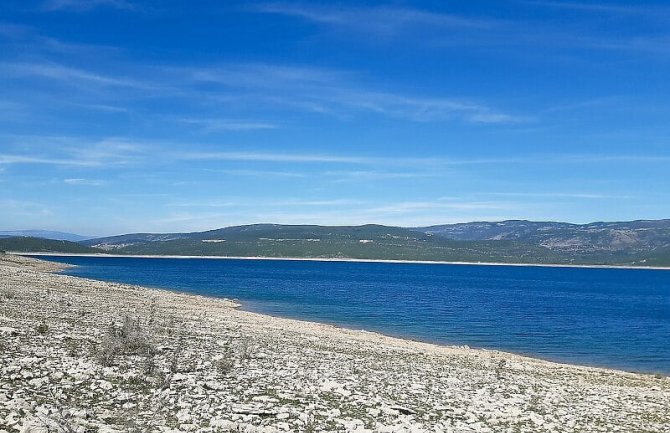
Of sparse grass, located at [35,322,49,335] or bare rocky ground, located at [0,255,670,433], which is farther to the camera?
sparse grass, located at [35,322,49,335]

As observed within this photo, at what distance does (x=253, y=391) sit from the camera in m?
18.7

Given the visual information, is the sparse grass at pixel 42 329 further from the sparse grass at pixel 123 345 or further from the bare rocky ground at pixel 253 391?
the sparse grass at pixel 123 345

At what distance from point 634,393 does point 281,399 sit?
17525mm

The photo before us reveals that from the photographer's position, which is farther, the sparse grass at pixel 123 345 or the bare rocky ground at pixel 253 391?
the sparse grass at pixel 123 345

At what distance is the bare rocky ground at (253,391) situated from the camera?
1541 cm

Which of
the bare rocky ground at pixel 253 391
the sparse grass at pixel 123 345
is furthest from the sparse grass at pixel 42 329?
the sparse grass at pixel 123 345

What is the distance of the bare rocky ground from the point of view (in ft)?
50.6

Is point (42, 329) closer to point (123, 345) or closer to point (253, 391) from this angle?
point (123, 345)

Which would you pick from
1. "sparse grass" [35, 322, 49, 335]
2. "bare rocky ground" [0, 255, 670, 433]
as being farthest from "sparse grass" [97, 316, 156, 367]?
"sparse grass" [35, 322, 49, 335]

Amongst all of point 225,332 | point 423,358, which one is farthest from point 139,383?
point 423,358

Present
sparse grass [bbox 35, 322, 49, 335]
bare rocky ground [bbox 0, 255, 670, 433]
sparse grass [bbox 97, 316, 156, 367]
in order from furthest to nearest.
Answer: sparse grass [bbox 35, 322, 49, 335] → sparse grass [bbox 97, 316, 156, 367] → bare rocky ground [bbox 0, 255, 670, 433]

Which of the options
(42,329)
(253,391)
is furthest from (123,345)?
(253,391)

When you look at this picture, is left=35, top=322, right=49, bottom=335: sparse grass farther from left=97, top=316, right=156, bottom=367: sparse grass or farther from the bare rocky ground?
left=97, top=316, right=156, bottom=367: sparse grass

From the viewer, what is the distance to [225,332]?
3544 centimetres
